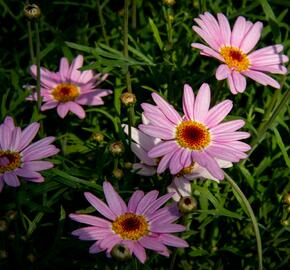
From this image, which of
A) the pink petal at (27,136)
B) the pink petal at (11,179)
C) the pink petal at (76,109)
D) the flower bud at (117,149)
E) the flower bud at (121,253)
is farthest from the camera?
the pink petal at (76,109)

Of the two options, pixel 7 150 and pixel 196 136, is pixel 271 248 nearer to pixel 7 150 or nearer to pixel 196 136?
pixel 196 136

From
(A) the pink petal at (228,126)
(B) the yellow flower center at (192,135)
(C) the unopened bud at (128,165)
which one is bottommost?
(C) the unopened bud at (128,165)

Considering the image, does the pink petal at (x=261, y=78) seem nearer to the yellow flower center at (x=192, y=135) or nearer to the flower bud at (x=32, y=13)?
the yellow flower center at (x=192, y=135)

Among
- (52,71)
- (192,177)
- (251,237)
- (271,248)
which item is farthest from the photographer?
(52,71)

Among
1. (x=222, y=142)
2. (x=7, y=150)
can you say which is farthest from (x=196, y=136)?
(x=7, y=150)

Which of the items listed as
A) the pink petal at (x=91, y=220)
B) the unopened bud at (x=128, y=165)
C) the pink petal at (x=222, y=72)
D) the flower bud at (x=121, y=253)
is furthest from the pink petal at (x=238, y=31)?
the flower bud at (x=121, y=253)

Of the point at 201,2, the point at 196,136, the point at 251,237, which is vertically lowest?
the point at 251,237

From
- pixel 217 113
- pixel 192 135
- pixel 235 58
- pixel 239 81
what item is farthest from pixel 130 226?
pixel 235 58
